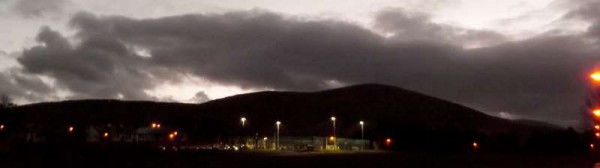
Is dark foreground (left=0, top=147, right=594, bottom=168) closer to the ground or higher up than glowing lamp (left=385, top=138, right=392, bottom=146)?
closer to the ground

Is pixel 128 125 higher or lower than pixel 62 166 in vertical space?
higher

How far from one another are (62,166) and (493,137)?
106377 mm

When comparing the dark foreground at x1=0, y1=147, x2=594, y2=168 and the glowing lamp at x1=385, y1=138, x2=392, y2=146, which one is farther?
the glowing lamp at x1=385, y1=138, x2=392, y2=146

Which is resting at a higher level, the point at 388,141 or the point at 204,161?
the point at 388,141

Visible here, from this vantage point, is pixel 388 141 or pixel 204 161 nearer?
pixel 204 161

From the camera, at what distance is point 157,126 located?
139 metres

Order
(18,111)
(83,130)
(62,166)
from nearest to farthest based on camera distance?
(62,166)
(18,111)
(83,130)

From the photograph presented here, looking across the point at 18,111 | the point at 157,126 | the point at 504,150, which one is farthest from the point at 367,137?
the point at 18,111

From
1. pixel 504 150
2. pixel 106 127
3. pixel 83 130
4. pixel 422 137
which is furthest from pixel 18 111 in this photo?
pixel 504 150

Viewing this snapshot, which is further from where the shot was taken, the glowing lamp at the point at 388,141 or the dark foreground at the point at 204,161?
the glowing lamp at the point at 388,141

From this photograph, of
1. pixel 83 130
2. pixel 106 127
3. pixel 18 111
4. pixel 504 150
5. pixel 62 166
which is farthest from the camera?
pixel 106 127

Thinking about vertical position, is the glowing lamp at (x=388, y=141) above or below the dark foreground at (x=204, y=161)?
above

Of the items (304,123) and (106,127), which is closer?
(106,127)

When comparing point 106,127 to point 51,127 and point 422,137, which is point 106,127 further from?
point 422,137
